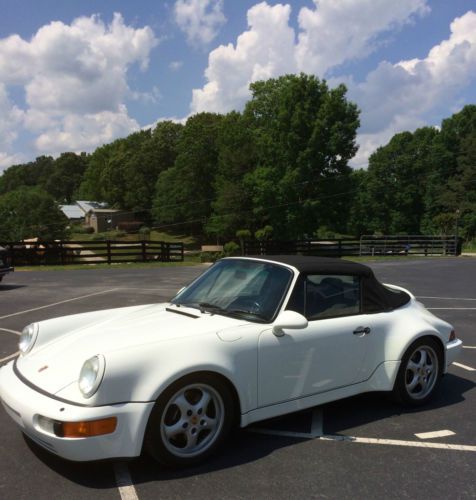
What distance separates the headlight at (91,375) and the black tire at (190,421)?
409 mm

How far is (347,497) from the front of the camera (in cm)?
288

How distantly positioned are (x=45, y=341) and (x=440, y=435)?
3.35 metres

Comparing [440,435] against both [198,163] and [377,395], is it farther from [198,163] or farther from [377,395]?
[198,163]

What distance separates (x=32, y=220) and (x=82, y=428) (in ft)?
170

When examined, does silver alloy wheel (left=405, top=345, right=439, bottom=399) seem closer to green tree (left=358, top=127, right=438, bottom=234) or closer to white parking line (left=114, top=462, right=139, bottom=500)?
white parking line (left=114, top=462, right=139, bottom=500)

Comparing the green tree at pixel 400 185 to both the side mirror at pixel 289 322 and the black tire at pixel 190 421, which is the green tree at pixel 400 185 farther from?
the black tire at pixel 190 421

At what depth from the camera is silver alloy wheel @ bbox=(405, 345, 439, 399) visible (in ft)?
14.4

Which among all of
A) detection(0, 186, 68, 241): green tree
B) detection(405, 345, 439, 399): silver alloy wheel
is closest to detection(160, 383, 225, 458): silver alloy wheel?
detection(405, 345, 439, 399): silver alloy wheel

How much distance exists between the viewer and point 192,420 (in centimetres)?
326

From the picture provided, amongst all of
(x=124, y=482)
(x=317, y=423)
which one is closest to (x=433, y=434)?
(x=317, y=423)

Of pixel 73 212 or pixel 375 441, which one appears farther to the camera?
pixel 73 212

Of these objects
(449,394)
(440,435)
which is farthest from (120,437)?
(449,394)

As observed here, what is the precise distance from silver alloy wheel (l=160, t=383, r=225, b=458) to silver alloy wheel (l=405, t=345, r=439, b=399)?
1959mm

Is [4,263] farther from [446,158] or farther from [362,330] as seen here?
[446,158]
